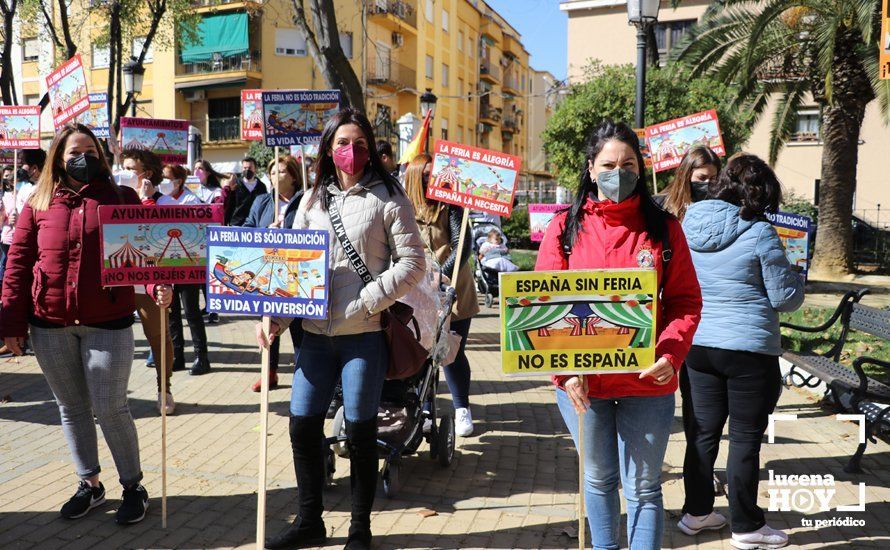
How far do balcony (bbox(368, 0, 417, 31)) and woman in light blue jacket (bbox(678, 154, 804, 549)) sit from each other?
3761 centimetres

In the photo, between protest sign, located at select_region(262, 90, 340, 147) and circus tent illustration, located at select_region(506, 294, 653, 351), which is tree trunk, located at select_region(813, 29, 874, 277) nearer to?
protest sign, located at select_region(262, 90, 340, 147)

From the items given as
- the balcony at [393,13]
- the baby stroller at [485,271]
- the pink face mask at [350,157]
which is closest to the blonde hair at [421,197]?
the pink face mask at [350,157]

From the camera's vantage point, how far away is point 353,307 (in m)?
3.73

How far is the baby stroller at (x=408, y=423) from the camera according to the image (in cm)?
473

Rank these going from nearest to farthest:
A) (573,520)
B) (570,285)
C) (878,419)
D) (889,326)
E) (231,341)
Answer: (570,285) → (573,520) → (878,419) → (889,326) → (231,341)

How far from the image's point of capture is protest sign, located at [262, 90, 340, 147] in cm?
611

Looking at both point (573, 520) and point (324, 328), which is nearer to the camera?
point (324, 328)

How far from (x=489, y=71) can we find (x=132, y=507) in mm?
54800

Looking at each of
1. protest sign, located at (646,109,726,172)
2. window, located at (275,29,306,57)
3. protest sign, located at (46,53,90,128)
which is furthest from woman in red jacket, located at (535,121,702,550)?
window, located at (275,29,306,57)

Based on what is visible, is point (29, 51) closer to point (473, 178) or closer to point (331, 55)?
point (331, 55)

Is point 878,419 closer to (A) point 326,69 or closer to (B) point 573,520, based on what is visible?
(B) point 573,520

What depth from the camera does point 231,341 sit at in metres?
9.91

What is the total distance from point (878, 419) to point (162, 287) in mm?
4604

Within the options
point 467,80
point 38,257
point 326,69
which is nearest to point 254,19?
point 467,80
